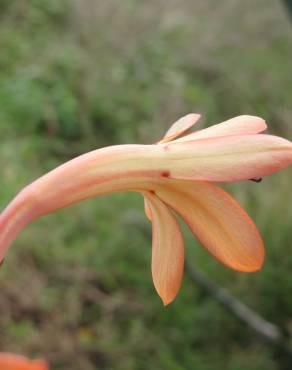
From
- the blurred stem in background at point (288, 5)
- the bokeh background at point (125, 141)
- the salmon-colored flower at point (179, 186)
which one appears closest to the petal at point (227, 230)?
the salmon-colored flower at point (179, 186)

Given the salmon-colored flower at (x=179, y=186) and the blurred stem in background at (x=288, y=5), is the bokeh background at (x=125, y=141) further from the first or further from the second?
the salmon-colored flower at (x=179, y=186)

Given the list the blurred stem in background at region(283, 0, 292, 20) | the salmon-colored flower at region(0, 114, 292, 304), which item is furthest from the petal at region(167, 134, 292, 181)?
the blurred stem in background at region(283, 0, 292, 20)

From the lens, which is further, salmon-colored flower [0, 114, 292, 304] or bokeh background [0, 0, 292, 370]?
bokeh background [0, 0, 292, 370]

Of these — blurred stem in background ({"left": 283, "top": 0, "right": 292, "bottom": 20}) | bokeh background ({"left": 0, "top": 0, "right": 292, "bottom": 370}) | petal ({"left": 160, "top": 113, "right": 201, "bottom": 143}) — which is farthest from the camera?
bokeh background ({"left": 0, "top": 0, "right": 292, "bottom": 370})

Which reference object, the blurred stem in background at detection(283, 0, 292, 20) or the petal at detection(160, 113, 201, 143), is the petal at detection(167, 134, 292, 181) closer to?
the petal at detection(160, 113, 201, 143)

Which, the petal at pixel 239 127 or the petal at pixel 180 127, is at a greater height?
the petal at pixel 239 127

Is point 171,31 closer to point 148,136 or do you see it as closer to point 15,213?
point 148,136

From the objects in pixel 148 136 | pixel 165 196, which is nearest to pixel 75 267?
pixel 148 136

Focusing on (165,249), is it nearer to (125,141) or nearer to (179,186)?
(179,186)
